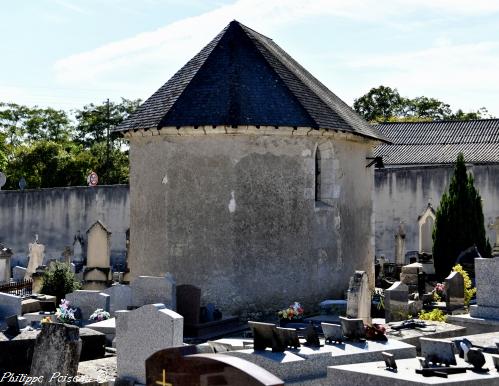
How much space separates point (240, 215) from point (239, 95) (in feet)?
A: 9.31

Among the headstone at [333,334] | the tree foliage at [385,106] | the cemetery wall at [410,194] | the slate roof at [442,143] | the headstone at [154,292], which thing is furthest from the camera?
the tree foliage at [385,106]

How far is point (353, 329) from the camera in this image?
39.4 feet

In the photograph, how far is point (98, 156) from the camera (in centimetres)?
6297

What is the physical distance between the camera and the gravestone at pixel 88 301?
17.7 metres

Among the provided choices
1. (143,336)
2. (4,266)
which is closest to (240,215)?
(143,336)

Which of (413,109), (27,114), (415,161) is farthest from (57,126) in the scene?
(415,161)

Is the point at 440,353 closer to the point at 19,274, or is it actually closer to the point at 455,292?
the point at 455,292

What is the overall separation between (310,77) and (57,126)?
50.5 metres

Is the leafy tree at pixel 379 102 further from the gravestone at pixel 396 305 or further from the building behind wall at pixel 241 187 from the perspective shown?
the gravestone at pixel 396 305

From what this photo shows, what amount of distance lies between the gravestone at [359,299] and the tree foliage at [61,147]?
37726 millimetres

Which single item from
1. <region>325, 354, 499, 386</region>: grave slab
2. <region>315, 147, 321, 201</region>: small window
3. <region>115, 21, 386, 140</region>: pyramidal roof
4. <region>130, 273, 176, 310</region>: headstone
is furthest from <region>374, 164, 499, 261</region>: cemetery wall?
<region>325, 354, 499, 386</region>: grave slab

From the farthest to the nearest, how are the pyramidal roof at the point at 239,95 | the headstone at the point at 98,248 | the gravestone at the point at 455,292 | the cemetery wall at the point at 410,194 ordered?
1. the cemetery wall at the point at 410,194
2. the headstone at the point at 98,248
3. the pyramidal roof at the point at 239,95
4. the gravestone at the point at 455,292

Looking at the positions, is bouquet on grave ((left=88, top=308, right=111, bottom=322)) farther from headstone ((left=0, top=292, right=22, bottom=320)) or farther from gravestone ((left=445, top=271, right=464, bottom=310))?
gravestone ((left=445, top=271, right=464, bottom=310))

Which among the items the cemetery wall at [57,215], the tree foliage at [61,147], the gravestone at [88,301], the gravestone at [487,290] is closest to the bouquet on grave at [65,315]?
the gravestone at [88,301]
